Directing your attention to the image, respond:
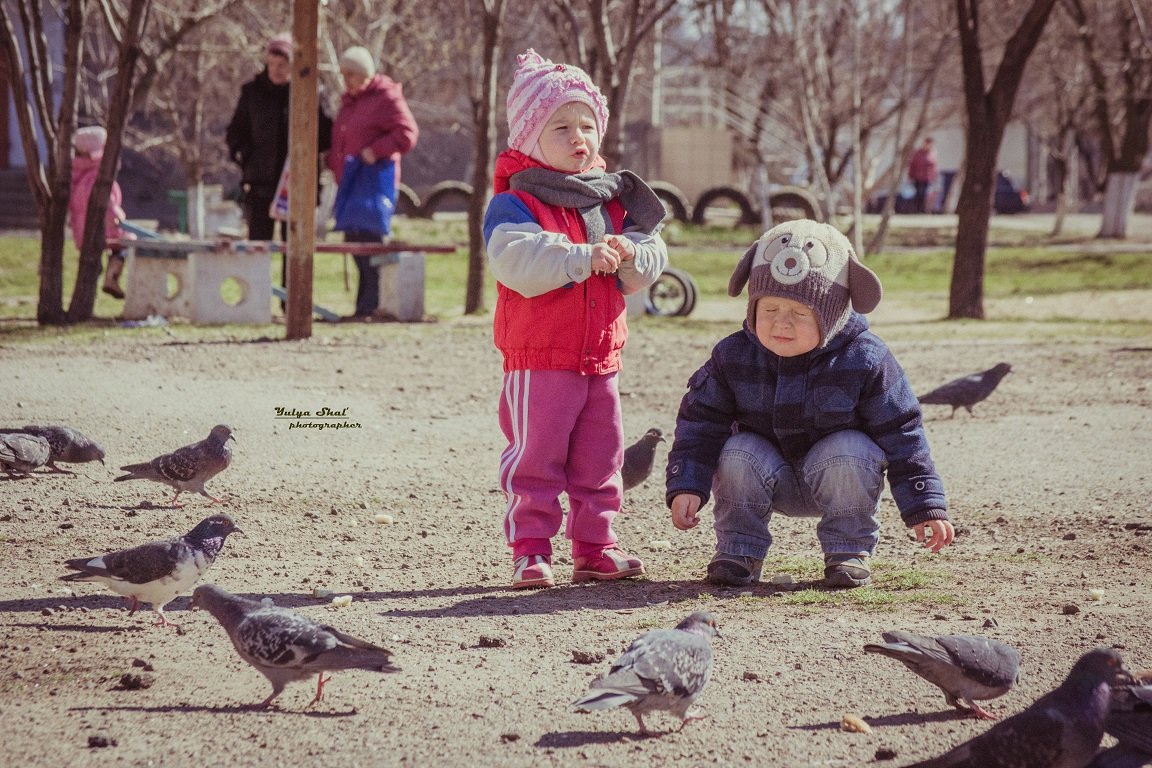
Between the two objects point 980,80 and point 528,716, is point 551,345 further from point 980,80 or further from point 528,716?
point 980,80

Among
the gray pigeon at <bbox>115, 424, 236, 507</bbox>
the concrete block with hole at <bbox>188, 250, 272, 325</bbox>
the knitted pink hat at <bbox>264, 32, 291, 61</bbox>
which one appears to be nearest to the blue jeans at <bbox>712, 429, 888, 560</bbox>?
the gray pigeon at <bbox>115, 424, 236, 507</bbox>

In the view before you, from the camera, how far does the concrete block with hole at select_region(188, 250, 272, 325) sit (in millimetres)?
13602

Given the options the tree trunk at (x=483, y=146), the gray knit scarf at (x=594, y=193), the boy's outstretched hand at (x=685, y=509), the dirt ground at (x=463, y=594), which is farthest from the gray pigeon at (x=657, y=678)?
the tree trunk at (x=483, y=146)

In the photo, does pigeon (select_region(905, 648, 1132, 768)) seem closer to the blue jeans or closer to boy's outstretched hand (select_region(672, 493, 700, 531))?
the blue jeans

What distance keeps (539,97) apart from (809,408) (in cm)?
147

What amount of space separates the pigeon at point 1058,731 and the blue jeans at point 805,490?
66.3 inches

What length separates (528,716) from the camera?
3.94m

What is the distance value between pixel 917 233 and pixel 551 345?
1075 inches

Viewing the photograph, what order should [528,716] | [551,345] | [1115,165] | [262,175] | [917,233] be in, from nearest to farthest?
[528,716], [551,345], [262,175], [1115,165], [917,233]

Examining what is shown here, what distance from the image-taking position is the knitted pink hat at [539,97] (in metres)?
5.34

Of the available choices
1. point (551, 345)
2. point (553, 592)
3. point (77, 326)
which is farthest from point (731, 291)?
point (77, 326)

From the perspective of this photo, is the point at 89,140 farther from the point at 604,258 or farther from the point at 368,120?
the point at 604,258

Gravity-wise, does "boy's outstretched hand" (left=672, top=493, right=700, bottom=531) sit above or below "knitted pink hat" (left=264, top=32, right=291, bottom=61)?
below

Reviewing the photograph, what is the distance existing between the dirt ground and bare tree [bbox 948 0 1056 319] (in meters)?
5.86
